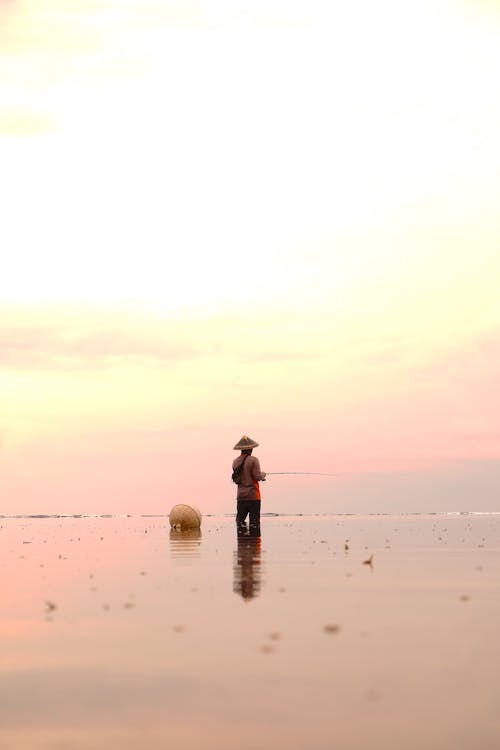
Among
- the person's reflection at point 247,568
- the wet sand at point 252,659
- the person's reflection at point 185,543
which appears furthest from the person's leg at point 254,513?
the wet sand at point 252,659

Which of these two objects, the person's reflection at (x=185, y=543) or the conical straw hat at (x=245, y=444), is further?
the conical straw hat at (x=245, y=444)

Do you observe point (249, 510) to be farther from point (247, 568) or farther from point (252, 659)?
point (252, 659)

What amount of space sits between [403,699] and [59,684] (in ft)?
8.21

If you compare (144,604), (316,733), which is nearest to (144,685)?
(316,733)

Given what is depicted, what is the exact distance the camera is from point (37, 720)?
7145 mm

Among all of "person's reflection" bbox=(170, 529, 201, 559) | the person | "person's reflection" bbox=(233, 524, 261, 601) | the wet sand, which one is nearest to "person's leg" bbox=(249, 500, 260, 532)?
the person

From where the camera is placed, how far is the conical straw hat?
108ft

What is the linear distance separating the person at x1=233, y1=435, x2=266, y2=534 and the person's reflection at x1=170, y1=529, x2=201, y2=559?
1561 millimetres

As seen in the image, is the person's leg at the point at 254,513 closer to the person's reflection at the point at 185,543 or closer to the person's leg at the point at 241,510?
the person's leg at the point at 241,510

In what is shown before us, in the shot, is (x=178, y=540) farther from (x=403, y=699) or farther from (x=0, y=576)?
(x=403, y=699)

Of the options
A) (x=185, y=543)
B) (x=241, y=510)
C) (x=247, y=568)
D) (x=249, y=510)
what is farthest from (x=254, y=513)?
(x=247, y=568)

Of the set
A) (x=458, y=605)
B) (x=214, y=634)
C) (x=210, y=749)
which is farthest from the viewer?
(x=458, y=605)

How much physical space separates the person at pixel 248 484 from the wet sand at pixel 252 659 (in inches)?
582

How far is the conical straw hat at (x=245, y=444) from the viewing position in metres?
33.1
